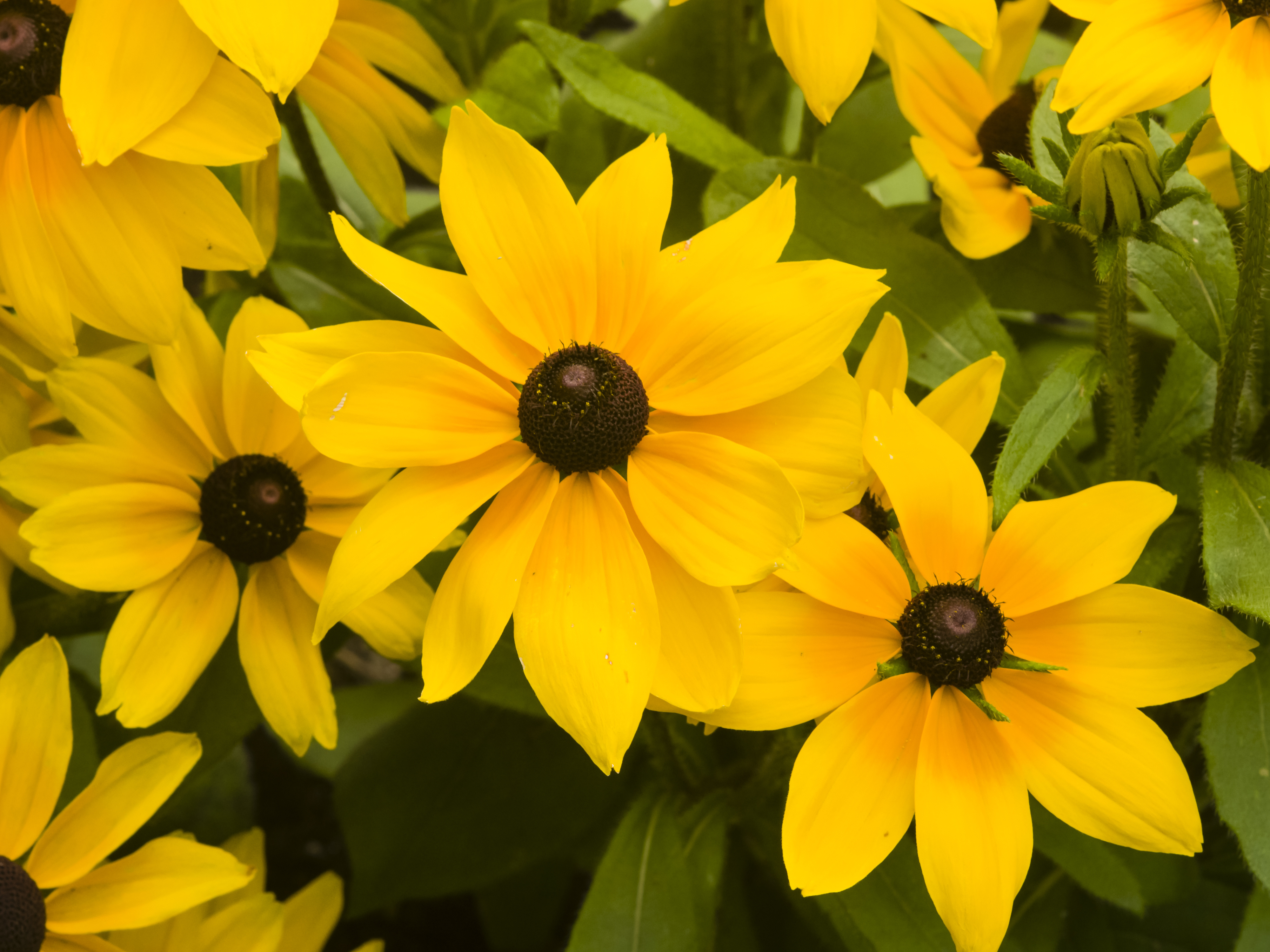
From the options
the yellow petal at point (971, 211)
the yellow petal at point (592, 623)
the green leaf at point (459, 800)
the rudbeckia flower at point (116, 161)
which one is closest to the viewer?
the yellow petal at point (592, 623)

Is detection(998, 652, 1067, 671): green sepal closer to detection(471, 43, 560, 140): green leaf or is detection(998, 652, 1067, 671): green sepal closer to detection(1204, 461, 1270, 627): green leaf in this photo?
detection(1204, 461, 1270, 627): green leaf

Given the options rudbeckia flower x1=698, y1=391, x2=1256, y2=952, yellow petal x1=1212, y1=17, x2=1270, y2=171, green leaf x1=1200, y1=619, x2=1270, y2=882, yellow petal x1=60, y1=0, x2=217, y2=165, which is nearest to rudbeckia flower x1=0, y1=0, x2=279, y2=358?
yellow petal x1=60, y1=0, x2=217, y2=165

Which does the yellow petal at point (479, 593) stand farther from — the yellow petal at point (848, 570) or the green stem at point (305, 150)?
the green stem at point (305, 150)

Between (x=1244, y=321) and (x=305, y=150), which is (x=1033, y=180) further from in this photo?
(x=305, y=150)

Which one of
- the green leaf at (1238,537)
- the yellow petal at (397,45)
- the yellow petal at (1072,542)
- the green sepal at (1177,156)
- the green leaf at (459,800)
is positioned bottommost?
the green leaf at (459,800)

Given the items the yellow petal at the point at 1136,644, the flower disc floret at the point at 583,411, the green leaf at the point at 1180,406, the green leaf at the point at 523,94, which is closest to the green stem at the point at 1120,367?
the green leaf at the point at 1180,406

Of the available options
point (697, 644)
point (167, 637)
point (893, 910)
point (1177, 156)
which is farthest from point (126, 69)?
point (893, 910)
